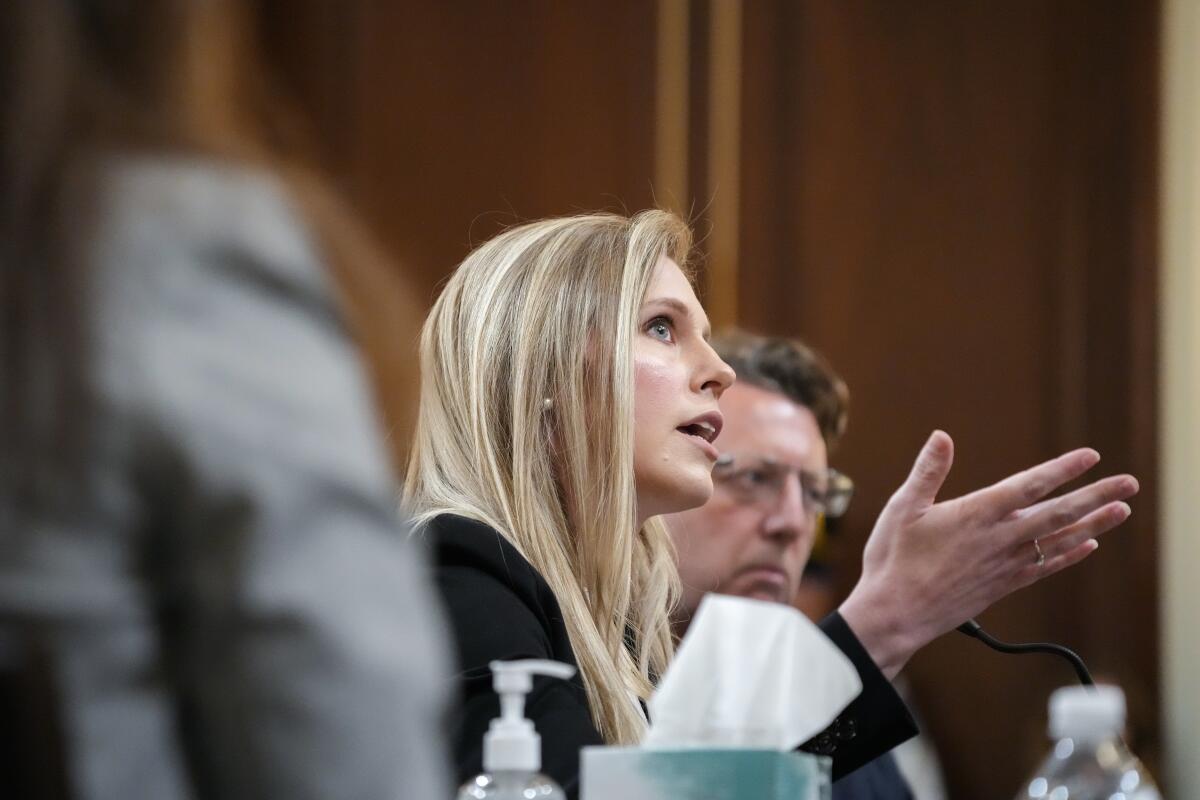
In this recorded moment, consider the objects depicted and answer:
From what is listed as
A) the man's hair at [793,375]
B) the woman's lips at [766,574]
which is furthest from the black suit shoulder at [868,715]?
the man's hair at [793,375]

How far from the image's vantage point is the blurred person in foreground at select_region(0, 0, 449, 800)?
55 cm

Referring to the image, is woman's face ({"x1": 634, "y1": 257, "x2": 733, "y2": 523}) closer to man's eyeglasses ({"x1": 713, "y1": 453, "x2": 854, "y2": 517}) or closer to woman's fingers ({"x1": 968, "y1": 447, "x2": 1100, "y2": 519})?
woman's fingers ({"x1": 968, "y1": 447, "x2": 1100, "y2": 519})

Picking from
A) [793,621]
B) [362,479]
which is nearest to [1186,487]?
[793,621]

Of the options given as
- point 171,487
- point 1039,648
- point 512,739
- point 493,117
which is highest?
point 493,117

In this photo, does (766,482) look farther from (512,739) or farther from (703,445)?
(512,739)

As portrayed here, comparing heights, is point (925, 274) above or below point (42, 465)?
below

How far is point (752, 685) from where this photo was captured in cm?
94

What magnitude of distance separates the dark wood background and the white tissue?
6.99 feet

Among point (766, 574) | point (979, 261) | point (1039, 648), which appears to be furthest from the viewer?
point (979, 261)

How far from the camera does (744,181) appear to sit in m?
3.17

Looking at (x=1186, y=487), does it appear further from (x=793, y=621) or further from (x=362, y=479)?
(x=362, y=479)

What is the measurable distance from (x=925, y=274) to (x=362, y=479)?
277 cm

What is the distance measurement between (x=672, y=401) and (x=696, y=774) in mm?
774

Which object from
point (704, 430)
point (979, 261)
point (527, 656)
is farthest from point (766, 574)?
point (527, 656)
